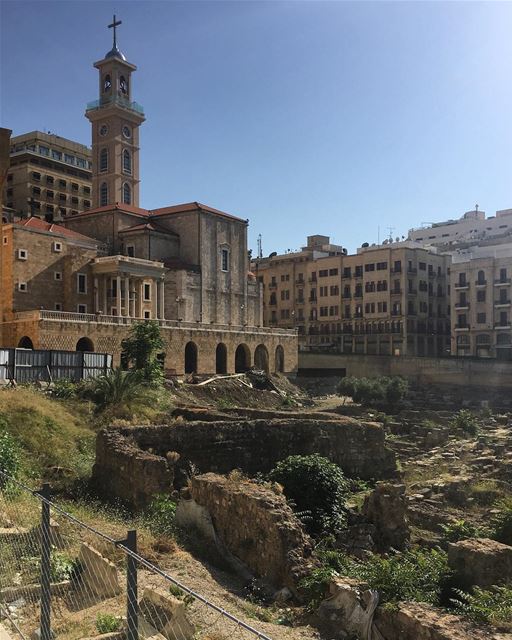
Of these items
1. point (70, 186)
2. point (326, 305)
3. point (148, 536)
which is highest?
point (70, 186)

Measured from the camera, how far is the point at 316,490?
14.6 m

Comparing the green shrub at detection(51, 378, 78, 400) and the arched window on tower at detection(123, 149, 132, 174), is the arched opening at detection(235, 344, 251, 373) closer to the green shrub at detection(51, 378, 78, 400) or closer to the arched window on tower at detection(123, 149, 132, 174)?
the arched window on tower at detection(123, 149, 132, 174)

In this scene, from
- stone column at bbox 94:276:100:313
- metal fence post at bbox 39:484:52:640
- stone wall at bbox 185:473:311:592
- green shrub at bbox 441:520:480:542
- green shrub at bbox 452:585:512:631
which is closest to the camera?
metal fence post at bbox 39:484:52:640

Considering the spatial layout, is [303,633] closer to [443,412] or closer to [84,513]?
[84,513]

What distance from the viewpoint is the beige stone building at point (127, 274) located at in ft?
A: 163

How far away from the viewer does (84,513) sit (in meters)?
12.8

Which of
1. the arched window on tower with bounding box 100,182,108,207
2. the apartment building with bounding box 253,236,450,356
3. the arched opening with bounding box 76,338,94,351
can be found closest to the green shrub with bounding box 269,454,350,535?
the arched opening with bounding box 76,338,94,351

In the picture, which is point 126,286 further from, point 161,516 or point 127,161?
point 161,516

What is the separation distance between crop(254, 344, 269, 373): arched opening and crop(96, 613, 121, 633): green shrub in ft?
199

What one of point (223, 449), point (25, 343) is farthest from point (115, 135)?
point (223, 449)

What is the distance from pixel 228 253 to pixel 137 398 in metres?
43.9

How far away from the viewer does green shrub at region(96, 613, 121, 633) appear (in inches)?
273

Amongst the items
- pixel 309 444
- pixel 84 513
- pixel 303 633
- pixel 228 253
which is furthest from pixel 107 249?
pixel 303 633

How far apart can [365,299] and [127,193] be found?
34049mm
